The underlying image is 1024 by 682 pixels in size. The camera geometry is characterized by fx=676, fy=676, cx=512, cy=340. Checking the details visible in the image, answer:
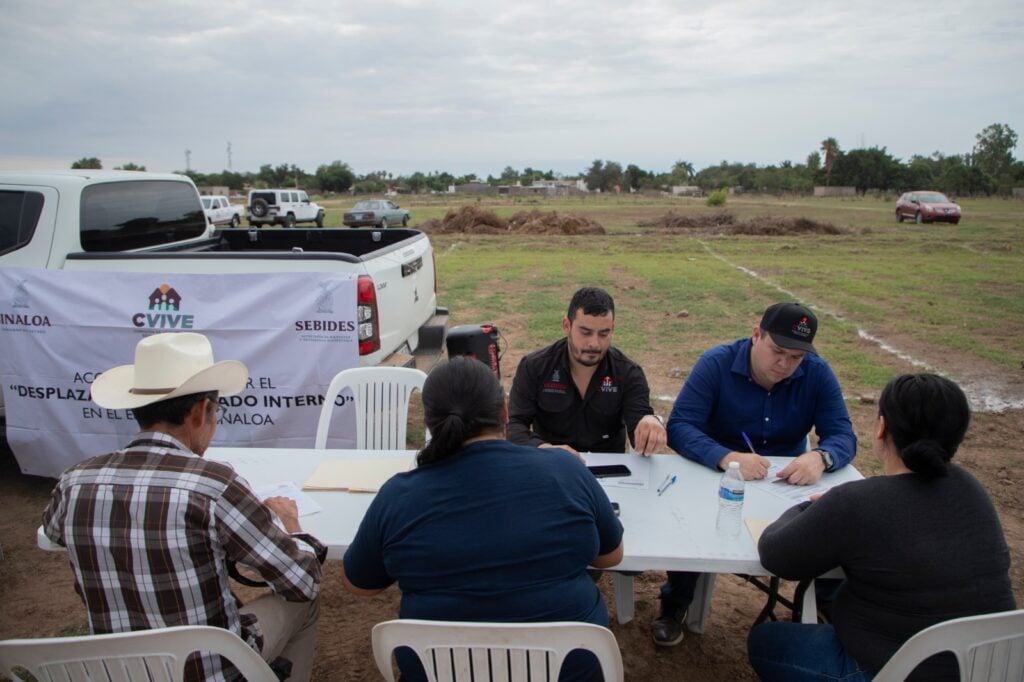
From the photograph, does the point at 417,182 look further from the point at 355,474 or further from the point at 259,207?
the point at 355,474

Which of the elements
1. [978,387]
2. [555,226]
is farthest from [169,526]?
[555,226]

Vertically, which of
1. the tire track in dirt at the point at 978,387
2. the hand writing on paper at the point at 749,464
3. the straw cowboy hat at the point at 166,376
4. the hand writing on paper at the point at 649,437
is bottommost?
the tire track in dirt at the point at 978,387

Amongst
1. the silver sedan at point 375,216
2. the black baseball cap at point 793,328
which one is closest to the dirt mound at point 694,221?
the silver sedan at point 375,216

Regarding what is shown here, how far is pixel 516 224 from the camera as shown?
2753cm

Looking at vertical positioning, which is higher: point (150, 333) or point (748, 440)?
point (150, 333)

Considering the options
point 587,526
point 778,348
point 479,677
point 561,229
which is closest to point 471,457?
point 587,526

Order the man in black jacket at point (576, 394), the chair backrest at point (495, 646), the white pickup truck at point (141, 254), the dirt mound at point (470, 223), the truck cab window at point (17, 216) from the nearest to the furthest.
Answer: the chair backrest at point (495, 646) → the man in black jacket at point (576, 394) → the white pickup truck at point (141, 254) → the truck cab window at point (17, 216) → the dirt mound at point (470, 223)

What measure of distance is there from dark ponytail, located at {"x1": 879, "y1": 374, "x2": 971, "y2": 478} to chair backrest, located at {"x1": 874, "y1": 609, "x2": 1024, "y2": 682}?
40cm

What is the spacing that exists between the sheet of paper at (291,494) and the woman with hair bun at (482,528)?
0.81 m

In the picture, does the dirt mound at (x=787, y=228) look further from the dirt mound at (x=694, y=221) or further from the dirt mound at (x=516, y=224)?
the dirt mound at (x=516, y=224)

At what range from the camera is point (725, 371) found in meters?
3.41

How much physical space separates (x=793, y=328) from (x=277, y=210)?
34.6 metres

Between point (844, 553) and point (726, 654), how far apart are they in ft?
4.97

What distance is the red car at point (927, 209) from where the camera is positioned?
27172mm
